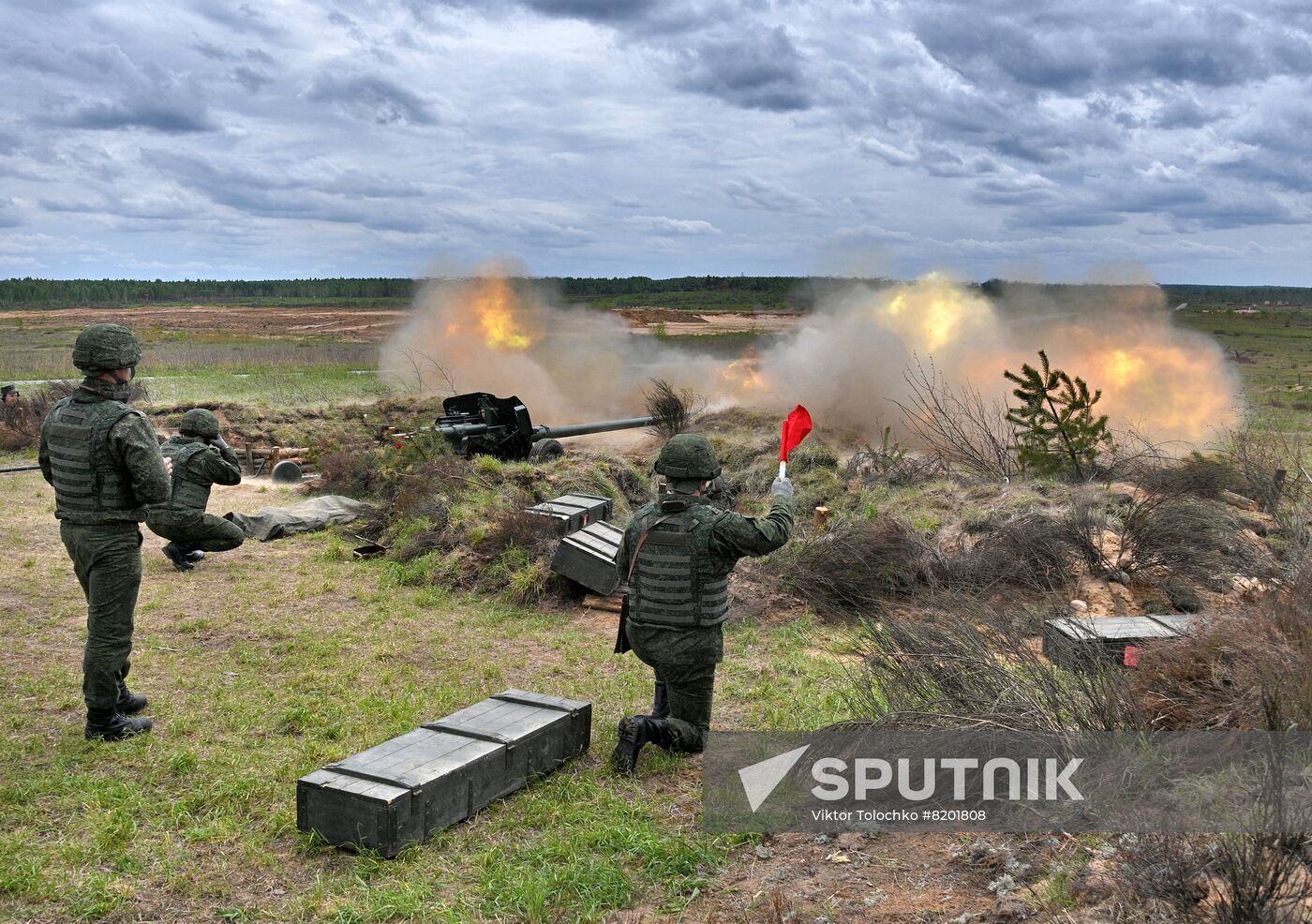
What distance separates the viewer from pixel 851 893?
4.20 metres

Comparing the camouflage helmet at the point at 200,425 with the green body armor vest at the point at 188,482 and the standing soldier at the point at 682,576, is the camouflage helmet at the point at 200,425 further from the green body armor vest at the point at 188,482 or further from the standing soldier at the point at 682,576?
the standing soldier at the point at 682,576

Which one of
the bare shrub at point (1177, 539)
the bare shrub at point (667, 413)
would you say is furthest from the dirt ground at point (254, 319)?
the bare shrub at point (1177, 539)

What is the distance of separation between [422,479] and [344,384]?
22034 millimetres

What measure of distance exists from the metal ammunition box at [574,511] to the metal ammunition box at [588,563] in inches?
37.2

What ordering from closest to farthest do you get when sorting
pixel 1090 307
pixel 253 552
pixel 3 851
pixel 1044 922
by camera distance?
pixel 1044 922, pixel 3 851, pixel 253 552, pixel 1090 307

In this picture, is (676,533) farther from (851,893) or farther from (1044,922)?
(1044,922)

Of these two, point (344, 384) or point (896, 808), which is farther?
point (344, 384)

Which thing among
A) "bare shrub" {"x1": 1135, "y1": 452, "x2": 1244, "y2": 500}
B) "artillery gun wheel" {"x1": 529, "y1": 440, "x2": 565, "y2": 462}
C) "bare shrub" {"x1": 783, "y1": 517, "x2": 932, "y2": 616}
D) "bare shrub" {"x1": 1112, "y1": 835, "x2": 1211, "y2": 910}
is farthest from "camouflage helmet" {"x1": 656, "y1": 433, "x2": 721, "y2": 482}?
"artillery gun wheel" {"x1": 529, "y1": 440, "x2": 565, "y2": 462}

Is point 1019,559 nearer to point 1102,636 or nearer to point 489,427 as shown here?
point 1102,636

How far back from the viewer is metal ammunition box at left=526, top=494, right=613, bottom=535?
11.1 m

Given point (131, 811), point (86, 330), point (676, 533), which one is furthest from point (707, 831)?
point (86, 330)

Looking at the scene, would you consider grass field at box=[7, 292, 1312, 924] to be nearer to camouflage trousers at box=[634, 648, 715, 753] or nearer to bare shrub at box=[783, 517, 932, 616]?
camouflage trousers at box=[634, 648, 715, 753]

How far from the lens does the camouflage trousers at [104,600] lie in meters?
6.16

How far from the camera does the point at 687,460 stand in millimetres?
5836
